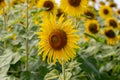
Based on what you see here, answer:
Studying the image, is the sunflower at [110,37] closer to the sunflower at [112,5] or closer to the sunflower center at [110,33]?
the sunflower center at [110,33]

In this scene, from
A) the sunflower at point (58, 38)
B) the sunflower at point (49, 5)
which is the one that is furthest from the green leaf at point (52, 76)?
the sunflower at point (49, 5)

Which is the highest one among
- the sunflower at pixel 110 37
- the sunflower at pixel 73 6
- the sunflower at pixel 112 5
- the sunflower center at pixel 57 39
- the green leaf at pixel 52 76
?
the sunflower at pixel 73 6

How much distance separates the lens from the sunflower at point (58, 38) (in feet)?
8.19

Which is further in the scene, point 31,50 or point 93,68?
point 31,50

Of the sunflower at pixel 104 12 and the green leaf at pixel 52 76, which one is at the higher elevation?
the sunflower at pixel 104 12

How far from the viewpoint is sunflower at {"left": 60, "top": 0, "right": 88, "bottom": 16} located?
12.0ft

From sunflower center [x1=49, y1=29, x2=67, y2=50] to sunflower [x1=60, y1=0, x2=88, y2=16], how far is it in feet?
3.79

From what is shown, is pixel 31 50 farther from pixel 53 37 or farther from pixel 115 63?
pixel 115 63

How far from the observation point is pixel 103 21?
6.51 metres

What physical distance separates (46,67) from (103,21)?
361 centimetres

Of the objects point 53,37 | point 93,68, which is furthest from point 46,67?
point 53,37

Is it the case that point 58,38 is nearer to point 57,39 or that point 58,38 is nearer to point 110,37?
point 57,39

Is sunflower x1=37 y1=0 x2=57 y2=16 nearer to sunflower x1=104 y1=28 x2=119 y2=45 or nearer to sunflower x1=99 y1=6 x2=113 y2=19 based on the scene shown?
sunflower x1=104 y1=28 x2=119 y2=45

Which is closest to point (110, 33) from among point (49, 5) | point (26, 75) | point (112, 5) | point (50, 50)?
point (49, 5)
